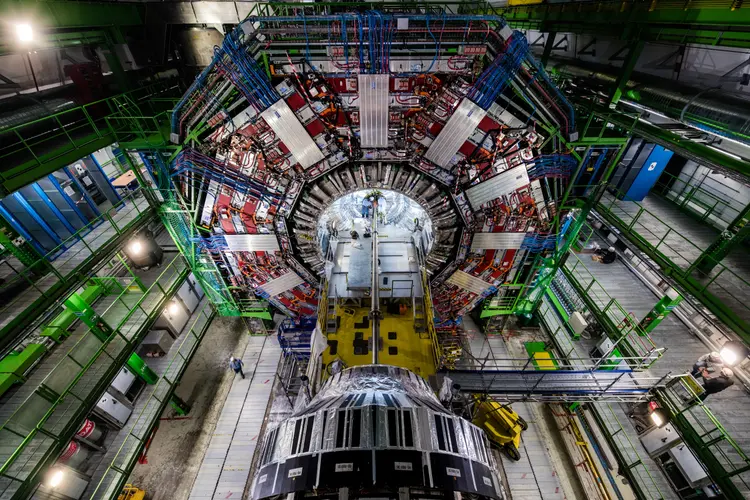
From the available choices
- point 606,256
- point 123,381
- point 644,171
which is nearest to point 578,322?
point 606,256

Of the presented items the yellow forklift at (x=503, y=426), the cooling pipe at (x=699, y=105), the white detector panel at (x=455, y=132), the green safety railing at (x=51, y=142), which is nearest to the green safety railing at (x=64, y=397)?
the green safety railing at (x=51, y=142)

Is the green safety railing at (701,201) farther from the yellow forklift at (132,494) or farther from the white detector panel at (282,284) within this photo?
the yellow forklift at (132,494)

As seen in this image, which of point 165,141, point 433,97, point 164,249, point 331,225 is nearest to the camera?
point 433,97

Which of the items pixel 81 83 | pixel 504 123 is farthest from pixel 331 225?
pixel 81 83

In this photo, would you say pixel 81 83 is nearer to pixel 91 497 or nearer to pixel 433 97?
pixel 433 97

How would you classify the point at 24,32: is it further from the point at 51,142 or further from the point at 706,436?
the point at 706,436

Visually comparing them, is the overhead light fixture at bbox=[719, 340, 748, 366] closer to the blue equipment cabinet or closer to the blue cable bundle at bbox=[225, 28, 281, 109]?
the blue equipment cabinet
